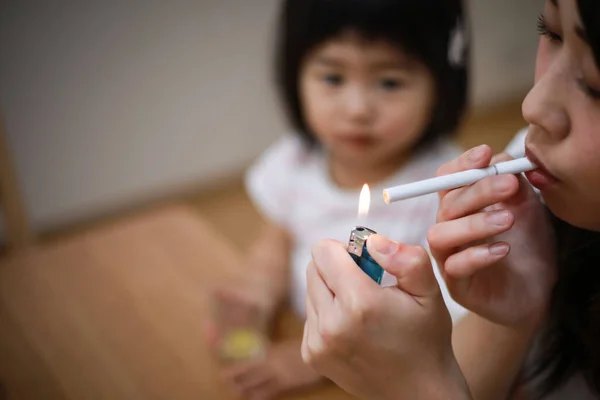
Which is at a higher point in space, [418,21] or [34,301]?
[418,21]

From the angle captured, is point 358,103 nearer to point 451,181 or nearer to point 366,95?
point 366,95

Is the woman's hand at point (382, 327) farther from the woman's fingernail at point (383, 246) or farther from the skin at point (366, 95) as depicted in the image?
the skin at point (366, 95)

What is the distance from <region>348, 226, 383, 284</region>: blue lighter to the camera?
0.50 metres

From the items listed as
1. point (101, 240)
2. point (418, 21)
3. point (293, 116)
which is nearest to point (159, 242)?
point (101, 240)

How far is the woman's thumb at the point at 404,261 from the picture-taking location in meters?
0.48

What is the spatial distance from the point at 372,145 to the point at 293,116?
24 cm

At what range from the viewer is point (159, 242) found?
1.06 m

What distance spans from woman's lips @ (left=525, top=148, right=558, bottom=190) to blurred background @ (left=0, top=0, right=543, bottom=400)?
0.41 metres

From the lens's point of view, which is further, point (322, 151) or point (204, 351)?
point (322, 151)

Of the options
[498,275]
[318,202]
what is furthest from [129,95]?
[498,275]

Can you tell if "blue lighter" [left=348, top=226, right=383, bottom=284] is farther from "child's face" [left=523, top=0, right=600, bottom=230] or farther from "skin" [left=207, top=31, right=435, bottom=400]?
"skin" [left=207, top=31, right=435, bottom=400]

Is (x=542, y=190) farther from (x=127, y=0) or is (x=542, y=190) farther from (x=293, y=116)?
(x=127, y=0)

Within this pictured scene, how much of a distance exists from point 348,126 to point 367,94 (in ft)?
0.20

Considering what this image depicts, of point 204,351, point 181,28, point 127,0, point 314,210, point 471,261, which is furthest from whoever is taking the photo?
point 181,28
